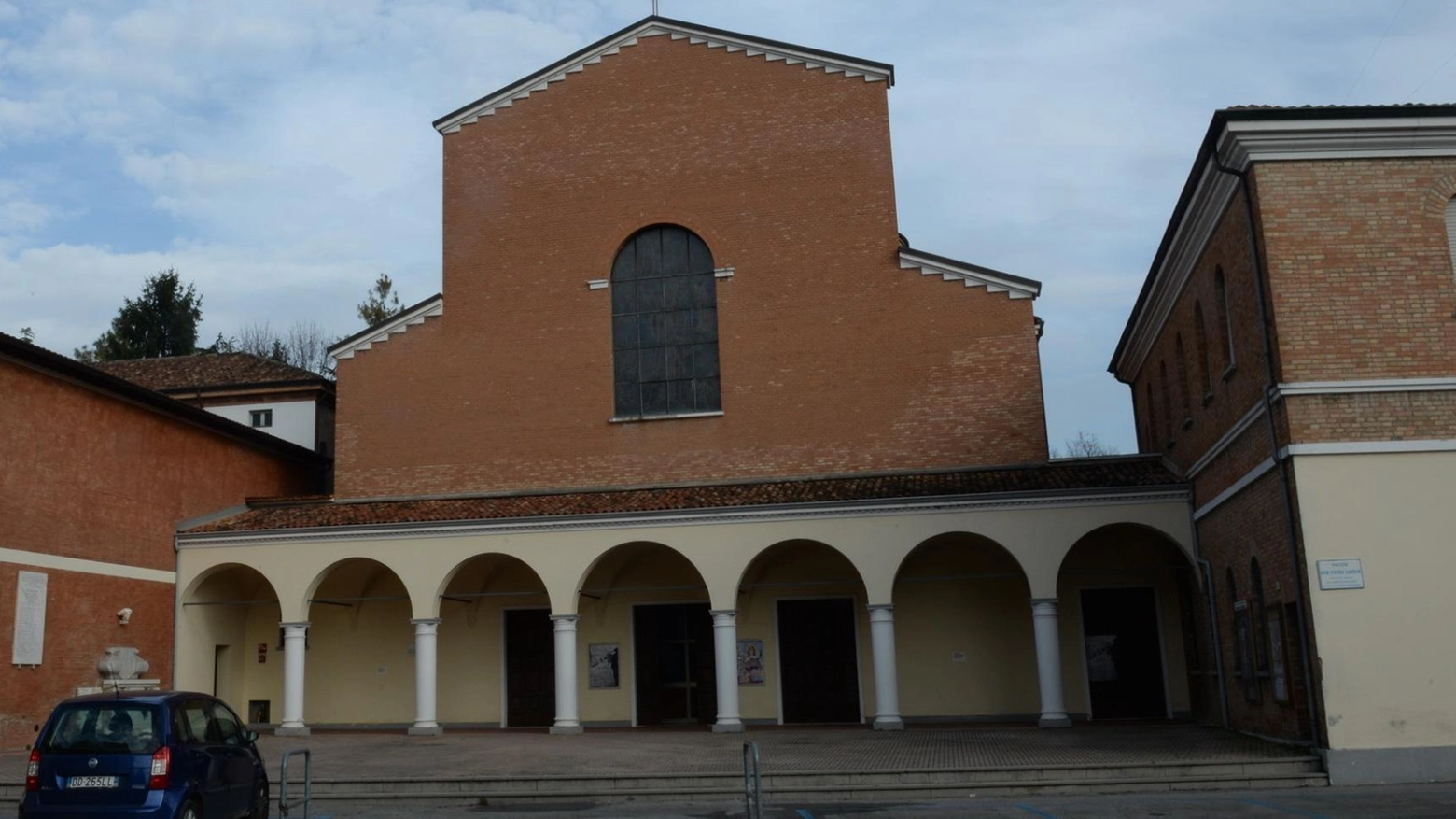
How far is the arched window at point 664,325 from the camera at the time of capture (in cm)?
2580

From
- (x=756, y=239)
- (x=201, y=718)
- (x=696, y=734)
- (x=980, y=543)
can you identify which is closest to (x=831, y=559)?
(x=980, y=543)

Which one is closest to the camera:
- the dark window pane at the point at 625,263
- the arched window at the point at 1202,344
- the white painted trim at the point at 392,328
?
the arched window at the point at 1202,344

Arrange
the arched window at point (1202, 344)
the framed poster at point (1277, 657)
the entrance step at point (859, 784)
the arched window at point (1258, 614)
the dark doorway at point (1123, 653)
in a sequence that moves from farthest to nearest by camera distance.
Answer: the dark doorway at point (1123, 653) < the arched window at point (1202, 344) < the arched window at point (1258, 614) < the framed poster at point (1277, 657) < the entrance step at point (859, 784)

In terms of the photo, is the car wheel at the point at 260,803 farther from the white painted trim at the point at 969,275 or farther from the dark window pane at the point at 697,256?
the white painted trim at the point at 969,275

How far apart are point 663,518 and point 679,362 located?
405 cm

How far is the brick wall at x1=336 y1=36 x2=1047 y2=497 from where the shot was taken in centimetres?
2472

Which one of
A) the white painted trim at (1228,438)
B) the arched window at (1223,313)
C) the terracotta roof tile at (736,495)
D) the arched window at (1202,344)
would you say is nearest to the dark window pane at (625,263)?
the terracotta roof tile at (736,495)

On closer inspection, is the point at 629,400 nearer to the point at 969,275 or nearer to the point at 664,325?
the point at 664,325

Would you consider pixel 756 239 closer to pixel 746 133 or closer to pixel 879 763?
pixel 746 133

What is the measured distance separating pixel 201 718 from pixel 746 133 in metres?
17.3

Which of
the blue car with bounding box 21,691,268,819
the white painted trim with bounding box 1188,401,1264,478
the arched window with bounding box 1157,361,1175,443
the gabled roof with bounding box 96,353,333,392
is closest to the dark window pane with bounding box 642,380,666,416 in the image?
the arched window with bounding box 1157,361,1175,443

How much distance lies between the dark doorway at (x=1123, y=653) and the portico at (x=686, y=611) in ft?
0.49

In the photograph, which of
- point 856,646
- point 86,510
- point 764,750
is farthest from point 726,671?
point 86,510

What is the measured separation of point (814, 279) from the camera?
25.5 metres
